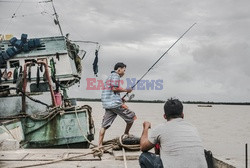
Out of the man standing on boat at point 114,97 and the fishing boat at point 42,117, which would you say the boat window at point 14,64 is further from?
the man standing on boat at point 114,97

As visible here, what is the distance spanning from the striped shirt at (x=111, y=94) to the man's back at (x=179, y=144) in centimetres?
320

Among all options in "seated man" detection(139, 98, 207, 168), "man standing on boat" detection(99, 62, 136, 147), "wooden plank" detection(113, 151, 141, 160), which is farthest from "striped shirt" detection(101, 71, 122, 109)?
"seated man" detection(139, 98, 207, 168)

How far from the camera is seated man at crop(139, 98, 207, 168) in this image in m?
3.22

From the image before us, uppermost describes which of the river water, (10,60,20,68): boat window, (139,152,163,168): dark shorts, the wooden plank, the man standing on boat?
(10,60,20,68): boat window

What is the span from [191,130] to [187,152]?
265 mm

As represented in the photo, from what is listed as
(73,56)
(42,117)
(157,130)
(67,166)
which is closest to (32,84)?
(73,56)

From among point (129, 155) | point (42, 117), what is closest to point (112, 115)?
point (129, 155)

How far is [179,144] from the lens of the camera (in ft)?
10.7

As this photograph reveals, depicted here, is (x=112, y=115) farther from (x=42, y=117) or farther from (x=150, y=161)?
(x=150, y=161)

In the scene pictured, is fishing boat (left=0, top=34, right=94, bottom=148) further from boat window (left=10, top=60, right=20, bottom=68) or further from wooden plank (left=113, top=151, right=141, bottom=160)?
wooden plank (left=113, top=151, right=141, bottom=160)

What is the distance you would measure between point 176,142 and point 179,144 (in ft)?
0.12

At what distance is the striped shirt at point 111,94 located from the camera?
6.55 meters

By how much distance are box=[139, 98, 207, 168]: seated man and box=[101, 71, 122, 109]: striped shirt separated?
3.07m

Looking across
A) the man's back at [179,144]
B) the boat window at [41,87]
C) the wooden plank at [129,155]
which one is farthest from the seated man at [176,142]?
the boat window at [41,87]
